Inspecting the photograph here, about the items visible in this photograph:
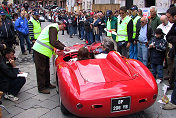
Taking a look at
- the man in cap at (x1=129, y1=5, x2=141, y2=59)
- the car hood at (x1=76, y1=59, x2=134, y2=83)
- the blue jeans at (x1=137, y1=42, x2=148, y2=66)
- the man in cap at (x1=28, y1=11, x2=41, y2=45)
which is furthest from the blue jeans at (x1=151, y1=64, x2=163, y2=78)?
the man in cap at (x1=28, y1=11, x2=41, y2=45)

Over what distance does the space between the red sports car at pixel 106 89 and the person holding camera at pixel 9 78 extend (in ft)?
4.47

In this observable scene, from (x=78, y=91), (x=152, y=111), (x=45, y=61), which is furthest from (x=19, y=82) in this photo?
(x=152, y=111)

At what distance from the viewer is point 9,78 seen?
426 cm

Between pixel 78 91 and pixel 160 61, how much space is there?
308 centimetres

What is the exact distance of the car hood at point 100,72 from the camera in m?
3.09

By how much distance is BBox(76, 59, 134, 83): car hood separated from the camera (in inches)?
122

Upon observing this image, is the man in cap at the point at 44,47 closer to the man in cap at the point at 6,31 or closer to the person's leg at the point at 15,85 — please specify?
the person's leg at the point at 15,85

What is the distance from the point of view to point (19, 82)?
439 cm

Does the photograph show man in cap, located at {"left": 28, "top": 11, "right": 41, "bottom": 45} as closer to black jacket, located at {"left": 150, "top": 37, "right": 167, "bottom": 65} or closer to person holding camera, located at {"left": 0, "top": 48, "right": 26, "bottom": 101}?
person holding camera, located at {"left": 0, "top": 48, "right": 26, "bottom": 101}

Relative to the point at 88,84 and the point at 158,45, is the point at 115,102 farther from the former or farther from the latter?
the point at 158,45

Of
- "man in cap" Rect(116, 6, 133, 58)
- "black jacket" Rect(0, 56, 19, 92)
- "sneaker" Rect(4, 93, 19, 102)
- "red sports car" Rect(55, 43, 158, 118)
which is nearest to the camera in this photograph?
"red sports car" Rect(55, 43, 158, 118)

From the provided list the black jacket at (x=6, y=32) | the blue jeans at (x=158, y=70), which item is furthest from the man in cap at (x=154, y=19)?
the black jacket at (x=6, y=32)

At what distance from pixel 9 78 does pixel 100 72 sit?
7.25 ft

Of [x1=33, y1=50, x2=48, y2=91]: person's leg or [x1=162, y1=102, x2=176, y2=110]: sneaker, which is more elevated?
[x1=33, y1=50, x2=48, y2=91]: person's leg
